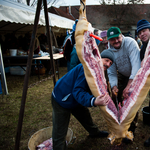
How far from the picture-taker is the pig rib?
1123 mm

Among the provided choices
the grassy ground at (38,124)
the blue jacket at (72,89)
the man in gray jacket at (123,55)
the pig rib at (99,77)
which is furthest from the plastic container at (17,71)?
the pig rib at (99,77)

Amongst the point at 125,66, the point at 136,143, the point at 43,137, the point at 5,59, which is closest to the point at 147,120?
the point at 136,143

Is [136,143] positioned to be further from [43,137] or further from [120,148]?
[43,137]

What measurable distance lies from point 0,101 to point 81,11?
4184 mm

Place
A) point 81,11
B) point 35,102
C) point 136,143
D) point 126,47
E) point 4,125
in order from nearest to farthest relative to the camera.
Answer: point 81,11, point 126,47, point 136,143, point 4,125, point 35,102

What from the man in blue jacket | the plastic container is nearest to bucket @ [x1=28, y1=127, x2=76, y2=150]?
the man in blue jacket

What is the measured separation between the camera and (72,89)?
165 centimetres

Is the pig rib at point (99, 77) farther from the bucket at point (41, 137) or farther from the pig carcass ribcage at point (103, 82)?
the bucket at point (41, 137)

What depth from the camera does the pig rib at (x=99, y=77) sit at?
1123 millimetres

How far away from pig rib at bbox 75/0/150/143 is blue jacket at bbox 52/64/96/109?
0.24 m

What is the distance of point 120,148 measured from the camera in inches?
89.8

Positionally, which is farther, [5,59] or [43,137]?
[5,59]

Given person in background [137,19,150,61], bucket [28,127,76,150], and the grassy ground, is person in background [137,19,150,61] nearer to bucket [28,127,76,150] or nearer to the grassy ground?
the grassy ground

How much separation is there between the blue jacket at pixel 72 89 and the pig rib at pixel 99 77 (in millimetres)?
236
